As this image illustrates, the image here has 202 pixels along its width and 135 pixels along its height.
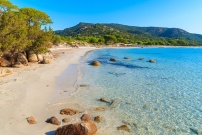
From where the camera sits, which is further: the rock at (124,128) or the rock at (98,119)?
the rock at (98,119)

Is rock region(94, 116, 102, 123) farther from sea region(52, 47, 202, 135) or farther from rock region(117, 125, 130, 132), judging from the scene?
rock region(117, 125, 130, 132)

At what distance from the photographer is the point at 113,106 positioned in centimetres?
1165

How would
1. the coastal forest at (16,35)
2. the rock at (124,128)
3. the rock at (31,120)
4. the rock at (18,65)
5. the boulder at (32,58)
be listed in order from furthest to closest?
1. the boulder at (32,58)
2. the rock at (18,65)
3. the coastal forest at (16,35)
4. the rock at (31,120)
5. the rock at (124,128)

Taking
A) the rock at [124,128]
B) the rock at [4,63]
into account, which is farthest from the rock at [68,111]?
the rock at [4,63]

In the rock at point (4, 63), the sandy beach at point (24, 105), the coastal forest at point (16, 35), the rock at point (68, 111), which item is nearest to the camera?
the sandy beach at point (24, 105)

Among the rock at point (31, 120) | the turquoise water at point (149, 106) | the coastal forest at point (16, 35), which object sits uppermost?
the coastal forest at point (16, 35)

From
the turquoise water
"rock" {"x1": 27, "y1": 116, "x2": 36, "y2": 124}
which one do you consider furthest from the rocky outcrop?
"rock" {"x1": 27, "y1": 116, "x2": 36, "y2": 124}

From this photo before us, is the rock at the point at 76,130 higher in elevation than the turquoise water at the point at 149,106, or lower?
higher

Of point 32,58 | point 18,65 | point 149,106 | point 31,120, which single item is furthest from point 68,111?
point 32,58

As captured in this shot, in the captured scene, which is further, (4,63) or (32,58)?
(32,58)

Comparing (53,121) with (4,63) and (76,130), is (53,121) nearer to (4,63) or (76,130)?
(76,130)

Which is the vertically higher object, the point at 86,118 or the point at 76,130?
the point at 76,130

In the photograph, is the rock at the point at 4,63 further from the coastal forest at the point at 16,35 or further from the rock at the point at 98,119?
the rock at the point at 98,119

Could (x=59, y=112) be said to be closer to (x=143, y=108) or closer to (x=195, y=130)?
(x=143, y=108)
